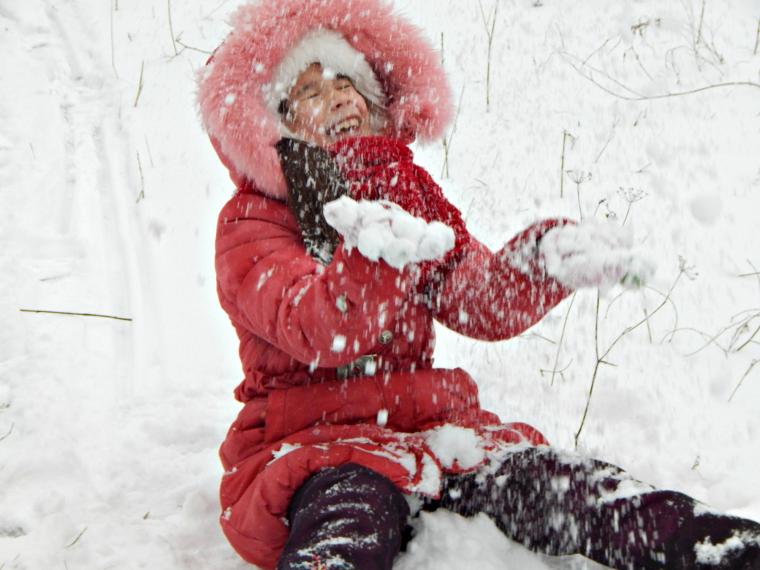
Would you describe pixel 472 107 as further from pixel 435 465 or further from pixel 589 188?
pixel 435 465

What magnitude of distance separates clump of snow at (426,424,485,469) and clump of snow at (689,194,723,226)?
1.70 metres

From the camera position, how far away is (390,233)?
1400 millimetres

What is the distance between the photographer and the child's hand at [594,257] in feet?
5.05

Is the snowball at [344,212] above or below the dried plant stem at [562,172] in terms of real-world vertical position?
below

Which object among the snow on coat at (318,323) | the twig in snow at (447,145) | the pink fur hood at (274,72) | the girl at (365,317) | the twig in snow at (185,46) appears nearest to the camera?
the girl at (365,317)

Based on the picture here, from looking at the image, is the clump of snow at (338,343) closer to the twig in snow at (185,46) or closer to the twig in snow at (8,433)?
the twig in snow at (8,433)

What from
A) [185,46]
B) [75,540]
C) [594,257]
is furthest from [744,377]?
[185,46]

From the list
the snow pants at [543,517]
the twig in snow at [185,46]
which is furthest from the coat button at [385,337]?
the twig in snow at [185,46]

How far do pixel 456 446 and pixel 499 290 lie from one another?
0.42 metres

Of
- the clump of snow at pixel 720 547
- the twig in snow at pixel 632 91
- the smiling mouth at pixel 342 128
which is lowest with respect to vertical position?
the clump of snow at pixel 720 547

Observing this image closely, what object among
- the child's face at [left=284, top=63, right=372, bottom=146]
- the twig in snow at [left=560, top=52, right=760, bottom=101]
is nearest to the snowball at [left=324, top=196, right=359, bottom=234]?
the child's face at [left=284, top=63, right=372, bottom=146]

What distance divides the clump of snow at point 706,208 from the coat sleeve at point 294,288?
6.09 ft

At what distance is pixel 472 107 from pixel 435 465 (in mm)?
2576

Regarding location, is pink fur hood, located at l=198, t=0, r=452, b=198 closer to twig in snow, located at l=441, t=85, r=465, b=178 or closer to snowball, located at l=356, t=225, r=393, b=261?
snowball, located at l=356, t=225, r=393, b=261
